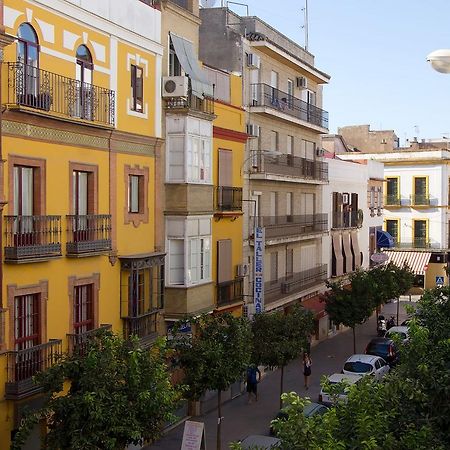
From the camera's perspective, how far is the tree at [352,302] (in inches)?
1519

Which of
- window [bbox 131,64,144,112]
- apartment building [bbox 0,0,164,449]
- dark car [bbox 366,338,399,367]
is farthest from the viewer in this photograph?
dark car [bbox 366,338,399,367]

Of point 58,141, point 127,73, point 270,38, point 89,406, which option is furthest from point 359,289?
point 89,406

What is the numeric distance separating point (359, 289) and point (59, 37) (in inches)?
898

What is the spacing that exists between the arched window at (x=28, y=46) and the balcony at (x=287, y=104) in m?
15.8

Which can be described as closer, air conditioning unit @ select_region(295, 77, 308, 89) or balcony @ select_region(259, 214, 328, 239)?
balcony @ select_region(259, 214, 328, 239)

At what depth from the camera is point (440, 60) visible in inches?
621

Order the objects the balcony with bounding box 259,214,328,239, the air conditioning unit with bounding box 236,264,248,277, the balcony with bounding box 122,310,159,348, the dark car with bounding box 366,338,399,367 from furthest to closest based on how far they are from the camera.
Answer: the balcony with bounding box 259,214,328,239 → the dark car with bounding box 366,338,399,367 → the air conditioning unit with bounding box 236,264,248,277 → the balcony with bounding box 122,310,159,348

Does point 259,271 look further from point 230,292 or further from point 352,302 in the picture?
point 352,302

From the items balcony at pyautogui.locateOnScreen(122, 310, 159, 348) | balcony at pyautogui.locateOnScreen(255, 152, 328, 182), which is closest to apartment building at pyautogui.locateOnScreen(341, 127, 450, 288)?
balcony at pyautogui.locateOnScreen(255, 152, 328, 182)

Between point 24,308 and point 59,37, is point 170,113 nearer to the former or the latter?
point 59,37

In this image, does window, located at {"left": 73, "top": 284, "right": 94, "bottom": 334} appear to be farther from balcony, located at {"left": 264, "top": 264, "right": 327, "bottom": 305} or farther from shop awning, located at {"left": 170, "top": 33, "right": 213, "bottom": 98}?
balcony, located at {"left": 264, "top": 264, "right": 327, "bottom": 305}

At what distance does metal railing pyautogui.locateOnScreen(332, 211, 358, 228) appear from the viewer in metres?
45.9

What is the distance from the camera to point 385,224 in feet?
214

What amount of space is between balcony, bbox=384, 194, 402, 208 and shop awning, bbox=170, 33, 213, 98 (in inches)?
1574
